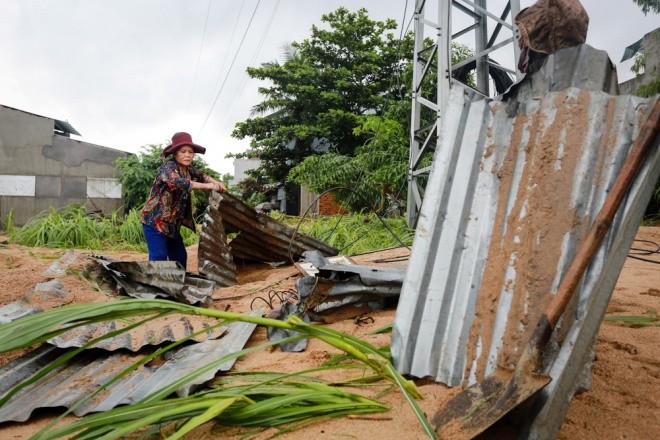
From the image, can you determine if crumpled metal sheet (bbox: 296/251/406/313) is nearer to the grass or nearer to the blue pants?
the blue pants

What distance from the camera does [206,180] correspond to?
15.6 ft

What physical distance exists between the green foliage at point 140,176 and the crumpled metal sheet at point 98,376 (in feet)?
30.4

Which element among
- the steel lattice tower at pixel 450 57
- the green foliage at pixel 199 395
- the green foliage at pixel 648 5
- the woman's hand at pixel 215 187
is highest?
the green foliage at pixel 648 5

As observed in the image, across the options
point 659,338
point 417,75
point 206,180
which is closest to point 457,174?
point 659,338

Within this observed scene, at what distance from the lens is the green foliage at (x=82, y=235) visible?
8.54 m

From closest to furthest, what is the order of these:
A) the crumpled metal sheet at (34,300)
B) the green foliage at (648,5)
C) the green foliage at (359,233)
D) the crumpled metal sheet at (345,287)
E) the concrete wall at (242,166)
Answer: the crumpled metal sheet at (345,287), the crumpled metal sheet at (34,300), the green foliage at (359,233), the green foliage at (648,5), the concrete wall at (242,166)

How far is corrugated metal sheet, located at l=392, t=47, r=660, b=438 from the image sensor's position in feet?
4.85

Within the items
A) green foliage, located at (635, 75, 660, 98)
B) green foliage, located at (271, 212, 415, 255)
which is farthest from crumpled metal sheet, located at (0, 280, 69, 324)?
green foliage, located at (635, 75, 660, 98)

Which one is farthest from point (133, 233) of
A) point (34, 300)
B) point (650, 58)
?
point (650, 58)

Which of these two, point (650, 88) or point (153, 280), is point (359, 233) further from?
point (650, 88)

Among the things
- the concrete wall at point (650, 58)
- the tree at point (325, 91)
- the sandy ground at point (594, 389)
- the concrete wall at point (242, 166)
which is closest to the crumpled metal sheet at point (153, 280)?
the sandy ground at point (594, 389)

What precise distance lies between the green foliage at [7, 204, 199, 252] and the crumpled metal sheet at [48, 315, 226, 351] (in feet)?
20.2

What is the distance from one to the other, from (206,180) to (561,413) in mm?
4130

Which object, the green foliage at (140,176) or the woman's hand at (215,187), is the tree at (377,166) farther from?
the woman's hand at (215,187)
